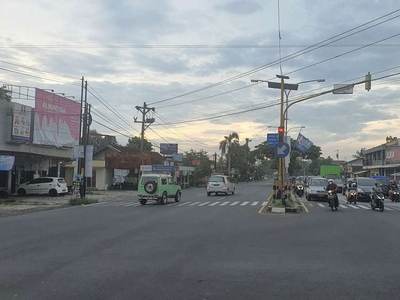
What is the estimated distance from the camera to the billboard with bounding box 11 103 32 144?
30.1 meters

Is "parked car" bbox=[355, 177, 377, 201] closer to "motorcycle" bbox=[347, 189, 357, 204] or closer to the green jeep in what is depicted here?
"motorcycle" bbox=[347, 189, 357, 204]

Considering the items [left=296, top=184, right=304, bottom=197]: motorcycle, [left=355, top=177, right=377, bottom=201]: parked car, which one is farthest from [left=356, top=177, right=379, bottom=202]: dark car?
[left=296, top=184, right=304, bottom=197]: motorcycle

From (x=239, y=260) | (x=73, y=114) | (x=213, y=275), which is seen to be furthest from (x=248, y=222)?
(x=73, y=114)

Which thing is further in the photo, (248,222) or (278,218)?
(278,218)

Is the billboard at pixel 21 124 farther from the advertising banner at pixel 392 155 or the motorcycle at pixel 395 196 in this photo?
the advertising banner at pixel 392 155

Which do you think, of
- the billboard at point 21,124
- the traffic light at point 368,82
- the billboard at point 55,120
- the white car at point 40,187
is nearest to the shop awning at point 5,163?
the billboard at point 21,124

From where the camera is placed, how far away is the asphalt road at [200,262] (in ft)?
21.0

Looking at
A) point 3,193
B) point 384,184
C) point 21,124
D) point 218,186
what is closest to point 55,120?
point 21,124

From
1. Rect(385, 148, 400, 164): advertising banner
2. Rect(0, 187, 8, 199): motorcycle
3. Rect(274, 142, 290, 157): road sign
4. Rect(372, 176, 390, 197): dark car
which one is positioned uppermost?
Rect(385, 148, 400, 164): advertising banner

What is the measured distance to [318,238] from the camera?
11.8 metres

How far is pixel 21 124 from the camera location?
101ft

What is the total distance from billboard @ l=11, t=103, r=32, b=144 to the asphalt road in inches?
688

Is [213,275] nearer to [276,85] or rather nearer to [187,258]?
[187,258]

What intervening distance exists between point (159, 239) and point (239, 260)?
3417 millimetres
